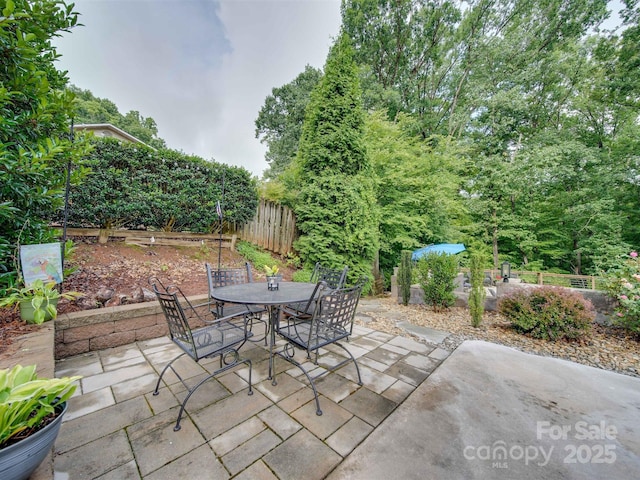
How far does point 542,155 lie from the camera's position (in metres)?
10.2

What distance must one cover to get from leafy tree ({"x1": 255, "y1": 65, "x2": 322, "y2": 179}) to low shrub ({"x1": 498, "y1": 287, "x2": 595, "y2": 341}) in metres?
11.3

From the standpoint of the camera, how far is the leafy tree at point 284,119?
13.2 m

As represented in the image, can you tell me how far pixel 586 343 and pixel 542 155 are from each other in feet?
34.2

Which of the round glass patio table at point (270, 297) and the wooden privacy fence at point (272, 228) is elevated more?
the wooden privacy fence at point (272, 228)

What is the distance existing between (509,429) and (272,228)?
5447 mm

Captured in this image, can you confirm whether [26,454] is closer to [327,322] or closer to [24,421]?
[24,421]

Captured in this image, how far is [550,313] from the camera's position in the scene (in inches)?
128

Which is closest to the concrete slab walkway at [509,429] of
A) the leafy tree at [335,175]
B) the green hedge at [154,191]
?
the leafy tree at [335,175]

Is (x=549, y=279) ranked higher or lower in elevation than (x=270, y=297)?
lower

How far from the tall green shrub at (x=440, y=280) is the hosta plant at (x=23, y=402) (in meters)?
4.90

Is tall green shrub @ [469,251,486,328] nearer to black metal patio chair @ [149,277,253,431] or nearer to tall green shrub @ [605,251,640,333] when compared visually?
tall green shrub @ [605,251,640,333]

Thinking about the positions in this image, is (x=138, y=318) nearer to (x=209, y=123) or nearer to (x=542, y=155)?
(x=209, y=123)

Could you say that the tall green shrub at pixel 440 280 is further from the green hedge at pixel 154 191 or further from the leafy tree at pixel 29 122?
the leafy tree at pixel 29 122

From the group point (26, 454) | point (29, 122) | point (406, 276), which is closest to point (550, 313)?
point (406, 276)
